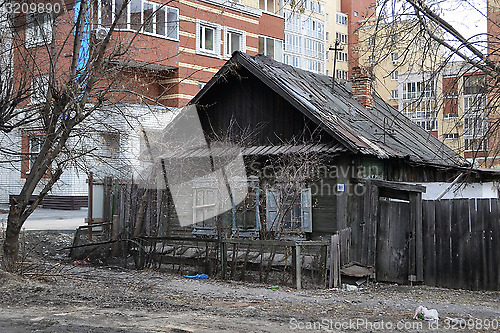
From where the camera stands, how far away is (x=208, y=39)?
3030cm

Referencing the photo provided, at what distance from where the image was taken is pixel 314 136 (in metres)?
14.6

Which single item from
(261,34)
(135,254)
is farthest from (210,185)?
(261,34)

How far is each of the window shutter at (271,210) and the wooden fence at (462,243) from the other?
3269 millimetres

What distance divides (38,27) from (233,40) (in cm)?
2099

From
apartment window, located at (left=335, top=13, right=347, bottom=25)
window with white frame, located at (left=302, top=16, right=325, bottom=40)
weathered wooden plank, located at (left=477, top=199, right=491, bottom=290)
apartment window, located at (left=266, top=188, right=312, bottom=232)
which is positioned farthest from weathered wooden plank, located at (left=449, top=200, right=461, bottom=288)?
apartment window, located at (left=335, top=13, right=347, bottom=25)

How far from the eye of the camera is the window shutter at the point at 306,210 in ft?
47.0

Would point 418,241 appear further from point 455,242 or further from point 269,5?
point 269,5

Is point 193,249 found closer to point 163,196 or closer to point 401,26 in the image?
point 163,196

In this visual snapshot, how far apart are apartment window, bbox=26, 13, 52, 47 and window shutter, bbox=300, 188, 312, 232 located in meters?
6.93

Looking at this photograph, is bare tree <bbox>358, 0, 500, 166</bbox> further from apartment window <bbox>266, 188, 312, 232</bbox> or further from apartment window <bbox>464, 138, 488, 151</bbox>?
apartment window <bbox>266, 188, 312, 232</bbox>

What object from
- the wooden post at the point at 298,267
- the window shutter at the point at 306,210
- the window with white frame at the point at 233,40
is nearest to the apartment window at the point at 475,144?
the wooden post at the point at 298,267

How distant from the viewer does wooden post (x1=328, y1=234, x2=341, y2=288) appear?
1170 centimetres

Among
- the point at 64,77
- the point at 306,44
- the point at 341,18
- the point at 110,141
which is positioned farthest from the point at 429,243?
the point at 341,18

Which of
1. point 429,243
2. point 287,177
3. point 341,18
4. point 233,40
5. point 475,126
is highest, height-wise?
point 341,18
